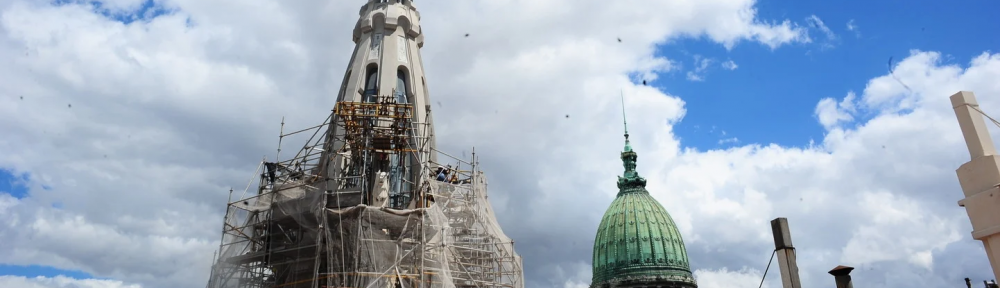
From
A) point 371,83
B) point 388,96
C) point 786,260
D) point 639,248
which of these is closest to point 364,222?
point 388,96

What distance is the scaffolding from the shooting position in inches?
976

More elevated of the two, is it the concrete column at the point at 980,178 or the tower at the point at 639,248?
the tower at the point at 639,248

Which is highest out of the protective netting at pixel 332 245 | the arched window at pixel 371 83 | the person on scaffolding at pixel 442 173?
the arched window at pixel 371 83

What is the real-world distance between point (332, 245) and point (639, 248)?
40.6 meters

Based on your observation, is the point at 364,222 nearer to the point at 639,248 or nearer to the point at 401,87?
the point at 401,87

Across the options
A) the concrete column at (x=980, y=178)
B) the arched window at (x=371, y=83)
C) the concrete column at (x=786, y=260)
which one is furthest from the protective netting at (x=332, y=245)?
the concrete column at (x=980, y=178)

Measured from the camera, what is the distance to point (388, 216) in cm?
2509

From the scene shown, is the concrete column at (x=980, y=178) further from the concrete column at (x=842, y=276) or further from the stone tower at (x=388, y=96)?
the stone tower at (x=388, y=96)

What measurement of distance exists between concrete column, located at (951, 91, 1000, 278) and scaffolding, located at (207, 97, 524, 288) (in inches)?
687

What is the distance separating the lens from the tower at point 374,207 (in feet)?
81.7

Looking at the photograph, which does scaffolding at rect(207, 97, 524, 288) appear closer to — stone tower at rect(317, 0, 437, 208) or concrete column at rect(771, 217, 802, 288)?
stone tower at rect(317, 0, 437, 208)

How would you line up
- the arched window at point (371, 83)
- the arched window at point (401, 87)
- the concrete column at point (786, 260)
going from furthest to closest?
the arched window at point (401, 87) → the arched window at point (371, 83) → the concrete column at point (786, 260)

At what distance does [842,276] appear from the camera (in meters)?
13.2

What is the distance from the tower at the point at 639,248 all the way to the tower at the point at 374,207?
30401mm
